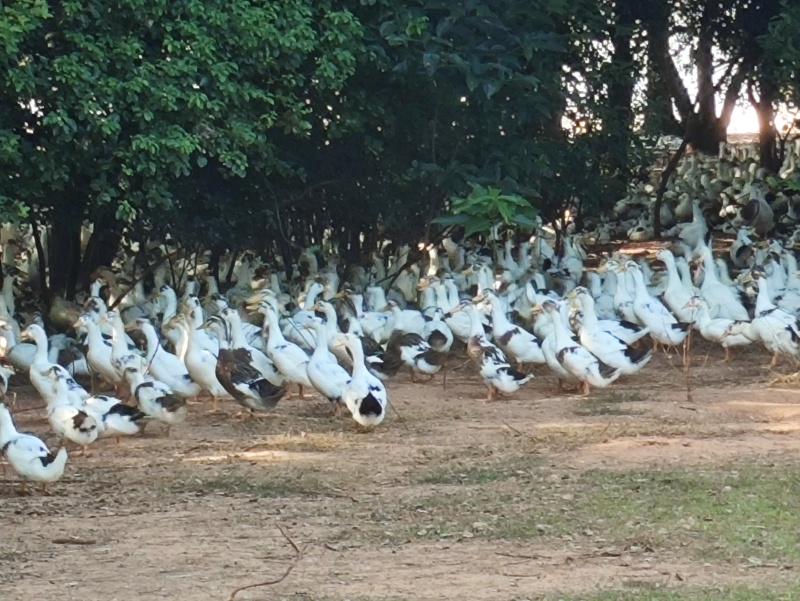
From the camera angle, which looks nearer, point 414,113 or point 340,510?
point 340,510

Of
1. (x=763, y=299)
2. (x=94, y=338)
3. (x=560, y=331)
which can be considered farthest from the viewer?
(x=763, y=299)

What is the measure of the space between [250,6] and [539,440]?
4.89 m

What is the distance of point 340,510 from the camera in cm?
841

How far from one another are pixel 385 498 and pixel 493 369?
3734 mm

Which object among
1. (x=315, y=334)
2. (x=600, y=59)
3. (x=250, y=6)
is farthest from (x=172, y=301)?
(x=600, y=59)

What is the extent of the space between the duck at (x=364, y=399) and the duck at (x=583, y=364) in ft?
6.60

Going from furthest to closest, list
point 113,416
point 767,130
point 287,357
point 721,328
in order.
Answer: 1. point 767,130
2. point 721,328
3. point 287,357
4. point 113,416

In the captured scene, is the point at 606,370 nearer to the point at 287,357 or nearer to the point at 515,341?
the point at 515,341

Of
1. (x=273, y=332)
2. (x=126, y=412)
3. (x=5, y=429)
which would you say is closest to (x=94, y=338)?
(x=273, y=332)

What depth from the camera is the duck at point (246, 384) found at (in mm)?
11266

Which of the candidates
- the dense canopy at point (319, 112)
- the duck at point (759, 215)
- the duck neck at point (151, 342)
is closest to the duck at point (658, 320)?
the dense canopy at point (319, 112)

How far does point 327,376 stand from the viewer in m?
11.4

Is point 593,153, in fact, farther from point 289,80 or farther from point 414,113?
point 289,80

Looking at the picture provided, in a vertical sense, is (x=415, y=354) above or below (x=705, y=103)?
below
